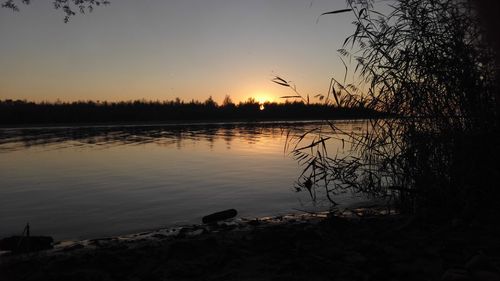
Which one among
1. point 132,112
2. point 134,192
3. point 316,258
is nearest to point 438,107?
point 316,258

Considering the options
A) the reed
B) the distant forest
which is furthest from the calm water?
the distant forest

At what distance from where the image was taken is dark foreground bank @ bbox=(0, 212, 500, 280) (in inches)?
198

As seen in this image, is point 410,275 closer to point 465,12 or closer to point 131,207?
point 465,12

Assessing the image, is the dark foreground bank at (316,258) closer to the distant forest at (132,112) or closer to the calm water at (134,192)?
the calm water at (134,192)

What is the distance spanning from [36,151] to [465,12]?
32308 millimetres

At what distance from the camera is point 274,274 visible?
207 inches

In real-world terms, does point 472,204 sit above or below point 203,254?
above

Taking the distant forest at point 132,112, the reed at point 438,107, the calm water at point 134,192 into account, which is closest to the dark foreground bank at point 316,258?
the reed at point 438,107

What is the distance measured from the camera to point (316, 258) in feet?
18.7

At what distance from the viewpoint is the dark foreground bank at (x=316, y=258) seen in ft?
16.5

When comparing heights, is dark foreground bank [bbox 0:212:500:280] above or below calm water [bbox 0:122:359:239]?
above

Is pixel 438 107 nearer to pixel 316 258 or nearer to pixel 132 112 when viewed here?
pixel 316 258

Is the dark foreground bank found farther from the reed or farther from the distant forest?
the distant forest

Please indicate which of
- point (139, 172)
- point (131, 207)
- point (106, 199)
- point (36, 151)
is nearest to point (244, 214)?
point (131, 207)
